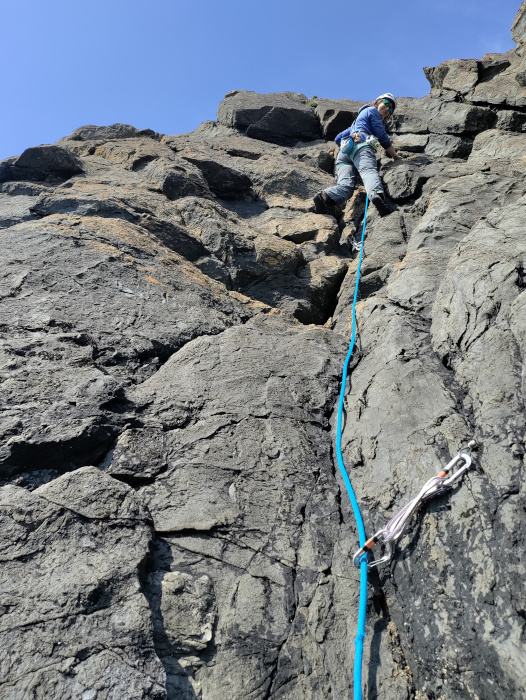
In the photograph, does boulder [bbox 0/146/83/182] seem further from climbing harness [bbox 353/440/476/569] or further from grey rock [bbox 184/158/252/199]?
climbing harness [bbox 353/440/476/569]

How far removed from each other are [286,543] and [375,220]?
5806mm

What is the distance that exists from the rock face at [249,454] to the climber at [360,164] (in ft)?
4.77

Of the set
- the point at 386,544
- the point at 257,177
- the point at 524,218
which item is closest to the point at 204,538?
the point at 386,544

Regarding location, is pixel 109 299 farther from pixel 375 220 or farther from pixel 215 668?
pixel 375 220

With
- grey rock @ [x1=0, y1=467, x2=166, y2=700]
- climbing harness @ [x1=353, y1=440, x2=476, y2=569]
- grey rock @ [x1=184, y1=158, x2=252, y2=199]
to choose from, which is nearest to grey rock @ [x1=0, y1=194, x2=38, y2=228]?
grey rock @ [x1=184, y1=158, x2=252, y2=199]

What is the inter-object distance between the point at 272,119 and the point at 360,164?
16.4ft

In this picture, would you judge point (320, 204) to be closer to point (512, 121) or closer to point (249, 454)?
point (512, 121)

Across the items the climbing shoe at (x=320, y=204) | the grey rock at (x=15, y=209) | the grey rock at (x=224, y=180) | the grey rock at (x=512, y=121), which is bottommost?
the climbing shoe at (x=320, y=204)

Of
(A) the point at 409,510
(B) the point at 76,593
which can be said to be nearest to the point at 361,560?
(A) the point at 409,510

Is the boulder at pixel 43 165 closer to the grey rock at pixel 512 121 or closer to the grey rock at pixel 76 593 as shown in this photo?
the grey rock at pixel 76 593

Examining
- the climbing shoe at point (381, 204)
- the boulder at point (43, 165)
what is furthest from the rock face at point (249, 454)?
the boulder at point (43, 165)

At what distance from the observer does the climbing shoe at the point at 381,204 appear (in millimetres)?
7777

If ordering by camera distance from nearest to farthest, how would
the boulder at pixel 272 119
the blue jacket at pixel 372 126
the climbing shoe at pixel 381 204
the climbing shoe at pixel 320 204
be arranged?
the climbing shoe at pixel 381 204, the climbing shoe at pixel 320 204, the blue jacket at pixel 372 126, the boulder at pixel 272 119

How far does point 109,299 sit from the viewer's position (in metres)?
5.24
